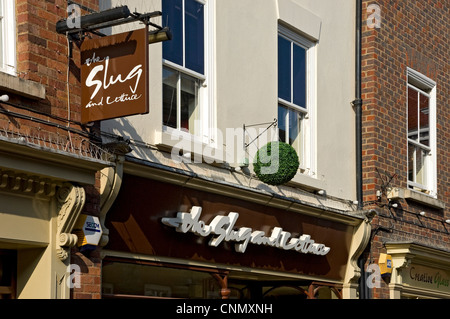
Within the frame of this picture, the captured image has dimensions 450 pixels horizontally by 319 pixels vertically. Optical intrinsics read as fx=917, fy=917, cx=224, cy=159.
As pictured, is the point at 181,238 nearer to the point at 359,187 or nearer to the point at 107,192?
the point at 107,192

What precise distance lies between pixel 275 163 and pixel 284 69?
195cm

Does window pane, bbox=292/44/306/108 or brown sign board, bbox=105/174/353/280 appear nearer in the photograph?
brown sign board, bbox=105/174/353/280

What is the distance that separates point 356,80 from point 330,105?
741 millimetres

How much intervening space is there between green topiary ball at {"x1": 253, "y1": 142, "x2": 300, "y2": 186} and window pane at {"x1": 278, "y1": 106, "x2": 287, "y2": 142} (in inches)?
43.8

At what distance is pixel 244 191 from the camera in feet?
36.1

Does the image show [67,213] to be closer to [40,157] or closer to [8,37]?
[40,157]

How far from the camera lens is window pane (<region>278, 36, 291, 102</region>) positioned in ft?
40.6

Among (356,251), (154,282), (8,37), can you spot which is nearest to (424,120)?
(356,251)

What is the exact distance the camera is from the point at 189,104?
10750 mm

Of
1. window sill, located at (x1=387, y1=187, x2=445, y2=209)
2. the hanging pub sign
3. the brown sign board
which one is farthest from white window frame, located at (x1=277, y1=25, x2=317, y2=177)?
the hanging pub sign

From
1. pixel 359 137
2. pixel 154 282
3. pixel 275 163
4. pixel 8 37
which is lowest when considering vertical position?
pixel 154 282

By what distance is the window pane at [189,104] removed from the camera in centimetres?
1063

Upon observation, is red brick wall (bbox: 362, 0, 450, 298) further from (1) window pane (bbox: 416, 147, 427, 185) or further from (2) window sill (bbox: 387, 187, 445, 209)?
(1) window pane (bbox: 416, 147, 427, 185)

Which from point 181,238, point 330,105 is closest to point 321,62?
point 330,105
